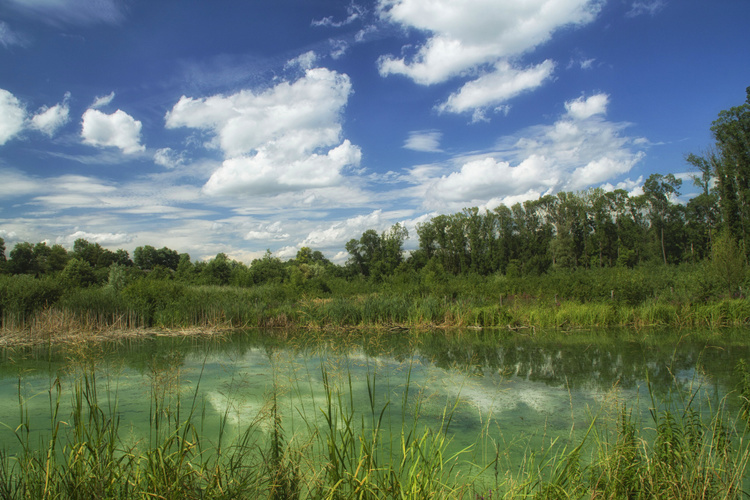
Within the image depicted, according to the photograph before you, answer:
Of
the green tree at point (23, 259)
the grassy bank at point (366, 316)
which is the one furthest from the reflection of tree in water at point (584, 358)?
the green tree at point (23, 259)

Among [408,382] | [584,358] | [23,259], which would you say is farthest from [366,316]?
[23,259]

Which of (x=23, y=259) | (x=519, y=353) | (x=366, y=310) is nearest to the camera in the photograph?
(x=519, y=353)

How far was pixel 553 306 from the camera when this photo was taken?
15078mm

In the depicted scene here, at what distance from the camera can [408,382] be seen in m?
2.25

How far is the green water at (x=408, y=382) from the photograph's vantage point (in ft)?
11.2

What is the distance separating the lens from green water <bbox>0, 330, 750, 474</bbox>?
135 inches

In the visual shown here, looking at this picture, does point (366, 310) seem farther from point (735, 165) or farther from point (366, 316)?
point (735, 165)

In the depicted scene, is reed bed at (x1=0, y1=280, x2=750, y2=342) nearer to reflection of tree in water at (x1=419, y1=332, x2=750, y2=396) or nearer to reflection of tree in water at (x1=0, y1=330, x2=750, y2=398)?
reflection of tree in water at (x1=0, y1=330, x2=750, y2=398)

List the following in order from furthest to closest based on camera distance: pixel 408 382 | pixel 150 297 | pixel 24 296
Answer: pixel 150 297 < pixel 24 296 < pixel 408 382

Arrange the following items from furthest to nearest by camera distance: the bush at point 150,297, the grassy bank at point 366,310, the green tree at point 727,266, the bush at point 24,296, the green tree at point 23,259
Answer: the green tree at point 23,259 → the bush at point 150,297 → the green tree at point 727,266 → the grassy bank at point 366,310 → the bush at point 24,296

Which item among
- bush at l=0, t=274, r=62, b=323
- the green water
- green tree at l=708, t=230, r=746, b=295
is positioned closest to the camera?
the green water

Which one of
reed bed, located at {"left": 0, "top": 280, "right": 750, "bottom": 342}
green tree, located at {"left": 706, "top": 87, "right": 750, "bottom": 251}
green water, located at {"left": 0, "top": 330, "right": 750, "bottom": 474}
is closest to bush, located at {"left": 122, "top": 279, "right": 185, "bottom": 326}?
reed bed, located at {"left": 0, "top": 280, "right": 750, "bottom": 342}

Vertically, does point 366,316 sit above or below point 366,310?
below

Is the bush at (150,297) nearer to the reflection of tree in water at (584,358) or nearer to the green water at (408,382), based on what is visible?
the green water at (408,382)
